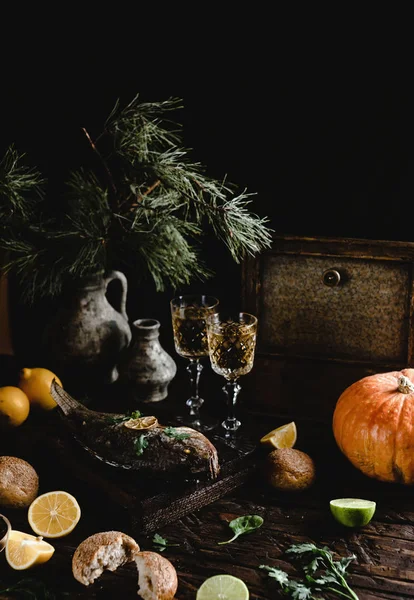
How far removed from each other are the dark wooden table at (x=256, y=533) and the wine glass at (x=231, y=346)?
13 cm

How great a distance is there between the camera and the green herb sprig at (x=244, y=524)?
184cm

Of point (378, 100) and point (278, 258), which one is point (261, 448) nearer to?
point (278, 258)

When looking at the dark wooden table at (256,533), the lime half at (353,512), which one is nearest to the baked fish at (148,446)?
the dark wooden table at (256,533)

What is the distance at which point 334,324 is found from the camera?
2387 millimetres

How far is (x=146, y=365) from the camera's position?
2498 millimetres

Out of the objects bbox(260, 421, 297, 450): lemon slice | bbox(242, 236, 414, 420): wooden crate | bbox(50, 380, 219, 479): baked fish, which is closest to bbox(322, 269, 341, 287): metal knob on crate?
bbox(242, 236, 414, 420): wooden crate

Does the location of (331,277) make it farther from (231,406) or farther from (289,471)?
(289,471)

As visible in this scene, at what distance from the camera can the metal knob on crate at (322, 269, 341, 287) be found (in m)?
2.33

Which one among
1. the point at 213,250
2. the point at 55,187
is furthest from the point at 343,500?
the point at 55,187

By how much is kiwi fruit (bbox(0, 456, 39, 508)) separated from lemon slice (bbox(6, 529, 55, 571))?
7.6 inches

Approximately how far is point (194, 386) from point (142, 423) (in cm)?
53

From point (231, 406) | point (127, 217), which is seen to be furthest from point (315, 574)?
point (127, 217)

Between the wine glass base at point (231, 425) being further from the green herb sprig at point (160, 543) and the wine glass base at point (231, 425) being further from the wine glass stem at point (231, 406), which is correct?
the green herb sprig at point (160, 543)

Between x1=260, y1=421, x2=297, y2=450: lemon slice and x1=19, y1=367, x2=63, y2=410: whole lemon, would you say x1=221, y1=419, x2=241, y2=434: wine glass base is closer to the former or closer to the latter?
x1=260, y1=421, x2=297, y2=450: lemon slice
